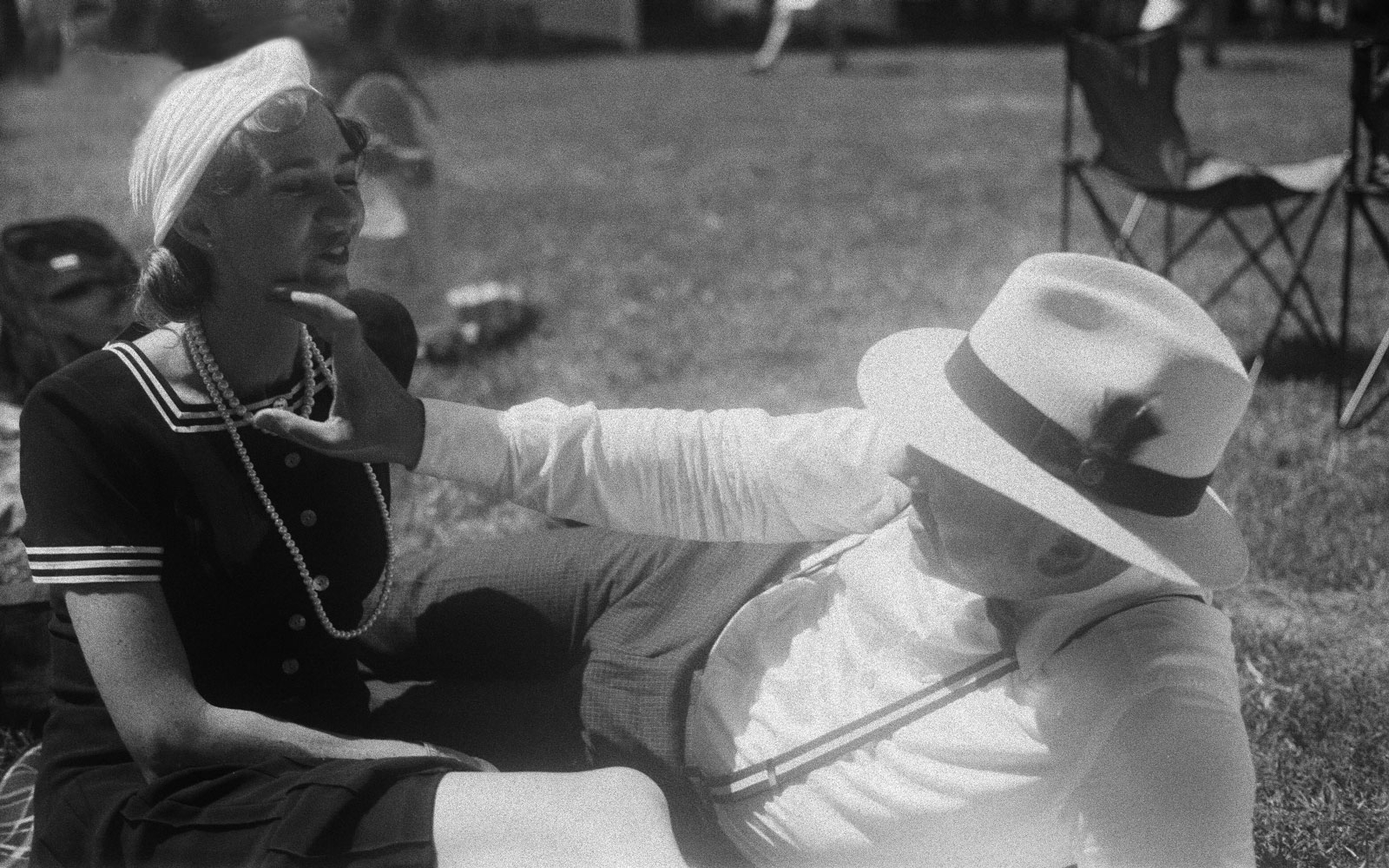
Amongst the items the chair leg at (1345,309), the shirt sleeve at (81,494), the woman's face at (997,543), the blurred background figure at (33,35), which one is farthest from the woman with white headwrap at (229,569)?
the blurred background figure at (33,35)

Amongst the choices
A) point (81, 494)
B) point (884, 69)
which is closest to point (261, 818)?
point (81, 494)

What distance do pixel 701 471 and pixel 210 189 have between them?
32.4 inches

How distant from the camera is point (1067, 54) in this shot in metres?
5.73

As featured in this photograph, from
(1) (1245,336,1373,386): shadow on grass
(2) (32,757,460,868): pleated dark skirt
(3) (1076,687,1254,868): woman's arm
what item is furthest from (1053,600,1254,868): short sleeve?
(1) (1245,336,1373,386): shadow on grass

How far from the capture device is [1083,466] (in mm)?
1690

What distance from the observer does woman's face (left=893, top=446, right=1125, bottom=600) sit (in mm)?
1771

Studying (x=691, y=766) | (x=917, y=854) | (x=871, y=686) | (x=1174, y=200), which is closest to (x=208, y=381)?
(x=691, y=766)

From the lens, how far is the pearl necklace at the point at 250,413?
2.08 metres

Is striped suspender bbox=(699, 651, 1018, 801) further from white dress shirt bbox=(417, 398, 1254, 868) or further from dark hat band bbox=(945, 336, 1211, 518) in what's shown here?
dark hat band bbox=(945, 336, 1211, 518)

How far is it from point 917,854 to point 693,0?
23.3 meters

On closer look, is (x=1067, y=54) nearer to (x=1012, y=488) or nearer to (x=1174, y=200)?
(x=1174, y=200)

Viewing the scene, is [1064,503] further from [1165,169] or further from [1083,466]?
[1165,169]

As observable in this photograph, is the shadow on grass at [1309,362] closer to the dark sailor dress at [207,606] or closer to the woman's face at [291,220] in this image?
the dark sailor dress at [207,606]

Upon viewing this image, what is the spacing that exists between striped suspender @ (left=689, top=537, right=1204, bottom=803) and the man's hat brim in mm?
128
